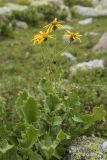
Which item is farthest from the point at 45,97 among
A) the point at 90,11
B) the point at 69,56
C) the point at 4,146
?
the point at 90,11

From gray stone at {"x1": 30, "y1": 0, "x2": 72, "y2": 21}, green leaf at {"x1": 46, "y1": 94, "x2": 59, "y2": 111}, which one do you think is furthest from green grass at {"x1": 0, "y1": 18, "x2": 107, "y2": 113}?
gray stone at {"x1": 30, "y1": 0, "x2": 72, "y2": 21}

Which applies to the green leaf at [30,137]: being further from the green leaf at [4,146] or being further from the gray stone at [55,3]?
the gray stone at [55,3]

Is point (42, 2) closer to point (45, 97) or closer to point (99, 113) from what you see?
point (45, 97)

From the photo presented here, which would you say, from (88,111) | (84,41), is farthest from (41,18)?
(88,111)

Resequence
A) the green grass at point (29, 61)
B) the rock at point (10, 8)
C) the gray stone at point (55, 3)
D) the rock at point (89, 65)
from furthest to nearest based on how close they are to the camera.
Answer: the gray stone at point (55, 3) → the rock at point (10, 8) → the rock at point (89, 65) → the green grass at point (29, 61)

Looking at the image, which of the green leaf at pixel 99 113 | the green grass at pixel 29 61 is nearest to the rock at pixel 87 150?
the green leaf at pixel 99 113

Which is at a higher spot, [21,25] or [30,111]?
[30,111]

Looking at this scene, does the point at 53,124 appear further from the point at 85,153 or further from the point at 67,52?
the point at 67,52
